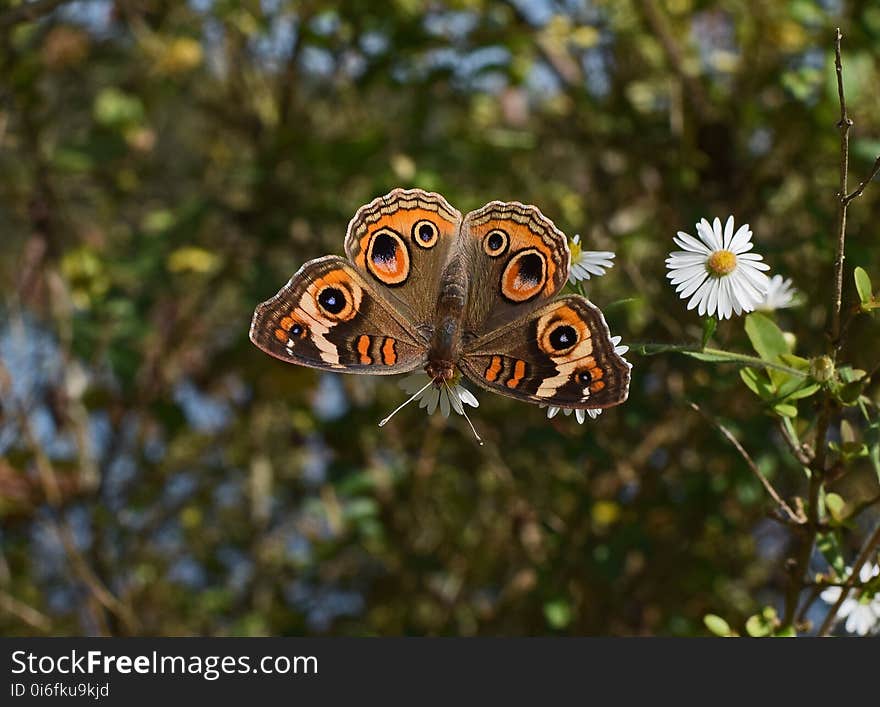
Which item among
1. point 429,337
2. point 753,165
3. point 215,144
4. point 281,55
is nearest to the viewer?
point 429,337

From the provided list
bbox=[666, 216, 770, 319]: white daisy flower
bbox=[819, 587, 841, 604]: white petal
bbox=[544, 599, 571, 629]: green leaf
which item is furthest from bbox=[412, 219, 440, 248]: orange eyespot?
bbox=[544, 599, 571, 629]: green leaf

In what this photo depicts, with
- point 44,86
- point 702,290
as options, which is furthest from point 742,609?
point 44,86

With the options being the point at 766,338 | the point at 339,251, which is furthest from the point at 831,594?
the point at 339,251

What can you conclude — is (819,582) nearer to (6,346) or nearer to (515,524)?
(515,524)

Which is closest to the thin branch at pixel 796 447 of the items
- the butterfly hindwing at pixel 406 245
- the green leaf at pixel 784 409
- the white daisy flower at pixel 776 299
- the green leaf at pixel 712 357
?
the green leaf at pixel 784 409

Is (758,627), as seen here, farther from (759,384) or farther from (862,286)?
(862,286)

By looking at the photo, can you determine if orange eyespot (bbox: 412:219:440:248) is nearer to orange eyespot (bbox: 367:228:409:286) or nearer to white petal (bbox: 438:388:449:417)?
orange eyespot (bbox: 367:228:409:286)

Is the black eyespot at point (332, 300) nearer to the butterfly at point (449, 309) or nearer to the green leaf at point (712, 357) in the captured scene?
the butterfly at point (449, 309)

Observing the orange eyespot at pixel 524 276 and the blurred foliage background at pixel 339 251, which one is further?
the blurred foliage background at pixel 339 251
